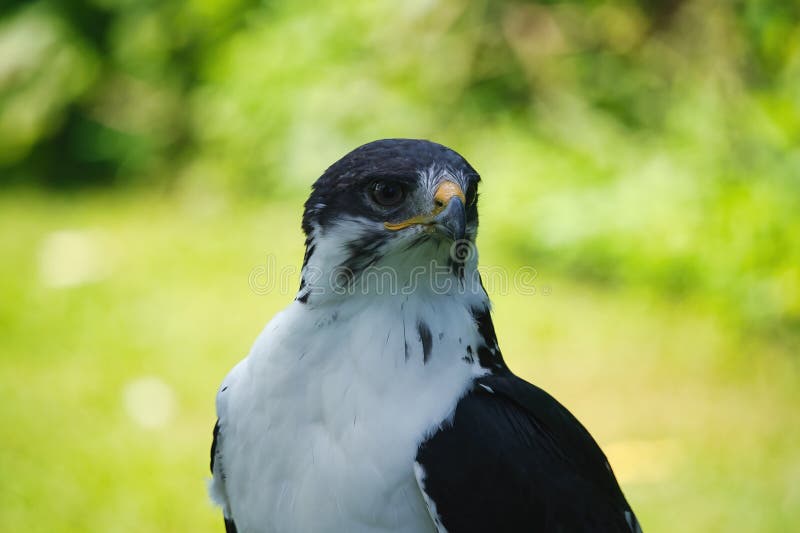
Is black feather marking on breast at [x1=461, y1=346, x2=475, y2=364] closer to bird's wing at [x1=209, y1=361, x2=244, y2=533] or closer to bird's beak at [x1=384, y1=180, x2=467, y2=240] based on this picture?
bird's beak at [x1=384, y1=180, x2=467, y2=240]

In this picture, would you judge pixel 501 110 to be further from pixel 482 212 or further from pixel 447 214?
pixel 447 214

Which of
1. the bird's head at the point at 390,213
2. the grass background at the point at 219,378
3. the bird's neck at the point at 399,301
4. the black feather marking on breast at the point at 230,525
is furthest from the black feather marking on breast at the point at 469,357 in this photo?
the grass background at the point at 219,378

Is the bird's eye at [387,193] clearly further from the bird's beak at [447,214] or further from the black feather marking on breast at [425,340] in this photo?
the black feather marking on breast at [425,340]

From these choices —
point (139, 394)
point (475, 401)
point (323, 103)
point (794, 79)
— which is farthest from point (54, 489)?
point (794, 79)

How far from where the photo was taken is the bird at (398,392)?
211 cm

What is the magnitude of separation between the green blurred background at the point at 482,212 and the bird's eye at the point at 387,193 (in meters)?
2.47

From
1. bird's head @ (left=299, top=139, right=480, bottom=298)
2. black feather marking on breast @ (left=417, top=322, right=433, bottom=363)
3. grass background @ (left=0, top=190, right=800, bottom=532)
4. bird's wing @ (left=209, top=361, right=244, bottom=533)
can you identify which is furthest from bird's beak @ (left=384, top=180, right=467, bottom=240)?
grass background @ (left=0, top=190, right=800, bottom=532)

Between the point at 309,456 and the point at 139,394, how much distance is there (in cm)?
323

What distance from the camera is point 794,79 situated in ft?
18.6

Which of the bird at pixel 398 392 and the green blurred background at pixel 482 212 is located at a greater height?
A: the green blurred background at pixel 482 212

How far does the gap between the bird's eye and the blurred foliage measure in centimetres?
358

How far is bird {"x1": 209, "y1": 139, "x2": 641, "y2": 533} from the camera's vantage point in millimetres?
2107

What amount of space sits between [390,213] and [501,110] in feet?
15.7

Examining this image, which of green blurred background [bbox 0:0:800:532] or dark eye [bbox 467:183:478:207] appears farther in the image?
green blurred background [bbox 0:0:800:532]
